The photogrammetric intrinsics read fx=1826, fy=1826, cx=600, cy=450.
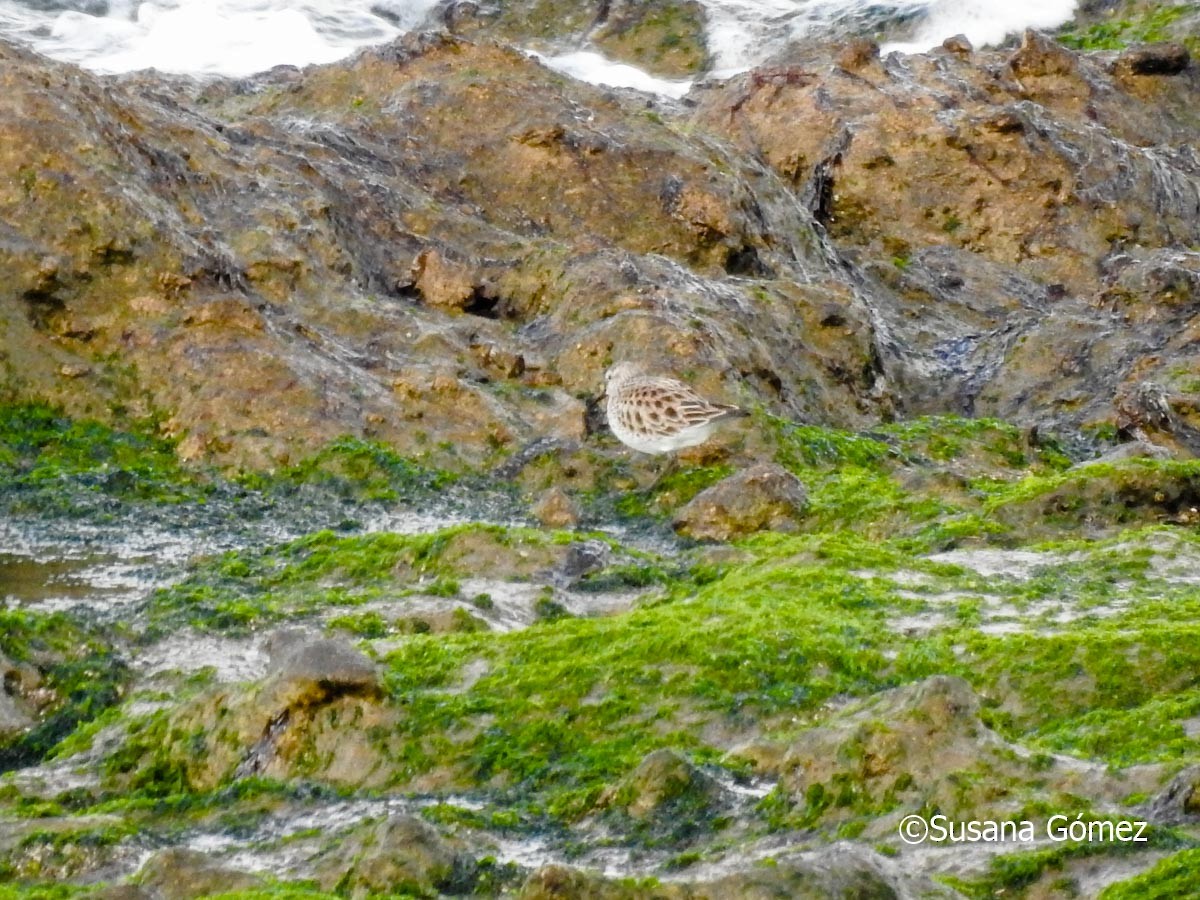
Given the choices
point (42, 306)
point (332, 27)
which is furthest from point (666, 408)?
point (332, 27)

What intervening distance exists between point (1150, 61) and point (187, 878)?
2094 cm

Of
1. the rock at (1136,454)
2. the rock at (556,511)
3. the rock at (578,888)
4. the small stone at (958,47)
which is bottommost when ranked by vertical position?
the rock at (556,511)

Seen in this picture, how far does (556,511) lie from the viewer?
434 inches

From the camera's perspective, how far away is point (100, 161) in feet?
42.0

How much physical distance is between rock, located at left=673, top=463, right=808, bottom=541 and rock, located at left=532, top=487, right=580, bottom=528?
63 centimetres

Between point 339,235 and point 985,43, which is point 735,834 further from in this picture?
point 985,43

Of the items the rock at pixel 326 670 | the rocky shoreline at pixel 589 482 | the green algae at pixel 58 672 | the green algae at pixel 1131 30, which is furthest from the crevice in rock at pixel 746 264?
the green algae at pixel 1131 30

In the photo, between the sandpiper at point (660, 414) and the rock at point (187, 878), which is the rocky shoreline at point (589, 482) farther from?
the sandpiper at point (660, 414)

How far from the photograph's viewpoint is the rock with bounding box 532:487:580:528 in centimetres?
1096

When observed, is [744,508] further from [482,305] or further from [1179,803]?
[1179,803]

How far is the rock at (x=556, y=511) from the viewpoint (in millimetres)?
10961

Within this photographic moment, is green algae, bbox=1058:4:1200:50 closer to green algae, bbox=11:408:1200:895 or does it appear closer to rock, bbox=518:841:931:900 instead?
green algae, bbox=11:408:1200:895

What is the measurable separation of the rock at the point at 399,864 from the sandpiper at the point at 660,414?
608cm

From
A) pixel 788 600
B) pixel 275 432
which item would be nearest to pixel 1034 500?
pixel 788 600
